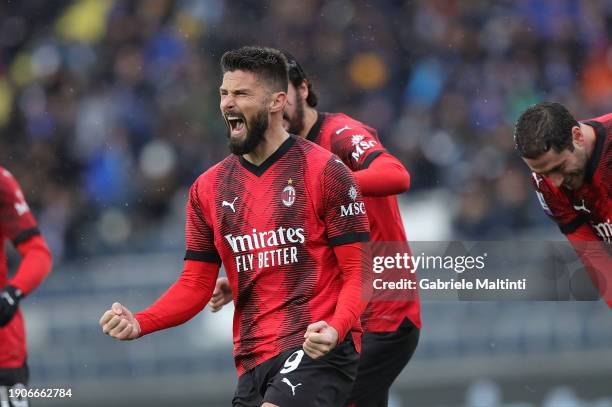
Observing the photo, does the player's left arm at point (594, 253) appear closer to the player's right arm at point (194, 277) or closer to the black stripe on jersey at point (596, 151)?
the black stripe on jersey at point (596, 151)

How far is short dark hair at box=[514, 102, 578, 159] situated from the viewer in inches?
187

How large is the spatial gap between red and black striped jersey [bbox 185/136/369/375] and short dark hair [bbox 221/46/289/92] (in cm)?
26

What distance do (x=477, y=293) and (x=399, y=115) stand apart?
475cm

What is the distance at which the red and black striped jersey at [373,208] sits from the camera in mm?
5219

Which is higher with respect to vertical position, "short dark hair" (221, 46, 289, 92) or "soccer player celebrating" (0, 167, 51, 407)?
"short dark hair" (221, 46, 289, 92)

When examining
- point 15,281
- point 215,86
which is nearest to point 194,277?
point 15,281

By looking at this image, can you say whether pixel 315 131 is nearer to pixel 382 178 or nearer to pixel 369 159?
pixel 369 159

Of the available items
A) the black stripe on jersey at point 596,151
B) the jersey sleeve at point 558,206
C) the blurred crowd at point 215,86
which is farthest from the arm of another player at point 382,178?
the blurred crowd at point 215,86

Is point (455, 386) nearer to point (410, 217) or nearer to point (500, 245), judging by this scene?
point (410, 217)

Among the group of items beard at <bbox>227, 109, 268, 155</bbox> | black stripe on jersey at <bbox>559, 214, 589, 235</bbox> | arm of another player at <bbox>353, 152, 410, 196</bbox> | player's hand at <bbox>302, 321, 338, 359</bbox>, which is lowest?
player's hand at <bbox>302, 321, 338, 359</bbox>

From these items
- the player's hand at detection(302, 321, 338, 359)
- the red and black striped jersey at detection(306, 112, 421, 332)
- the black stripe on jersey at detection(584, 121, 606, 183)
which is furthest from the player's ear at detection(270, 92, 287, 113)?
the black stripe on jersey at detection(584, 121, 606, 183)

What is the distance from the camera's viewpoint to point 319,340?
3.96 m

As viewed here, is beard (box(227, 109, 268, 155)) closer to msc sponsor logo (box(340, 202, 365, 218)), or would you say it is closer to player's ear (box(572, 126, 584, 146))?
msc sponsor logo (box(340, 202, 365, 218))

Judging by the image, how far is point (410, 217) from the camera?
922cm
